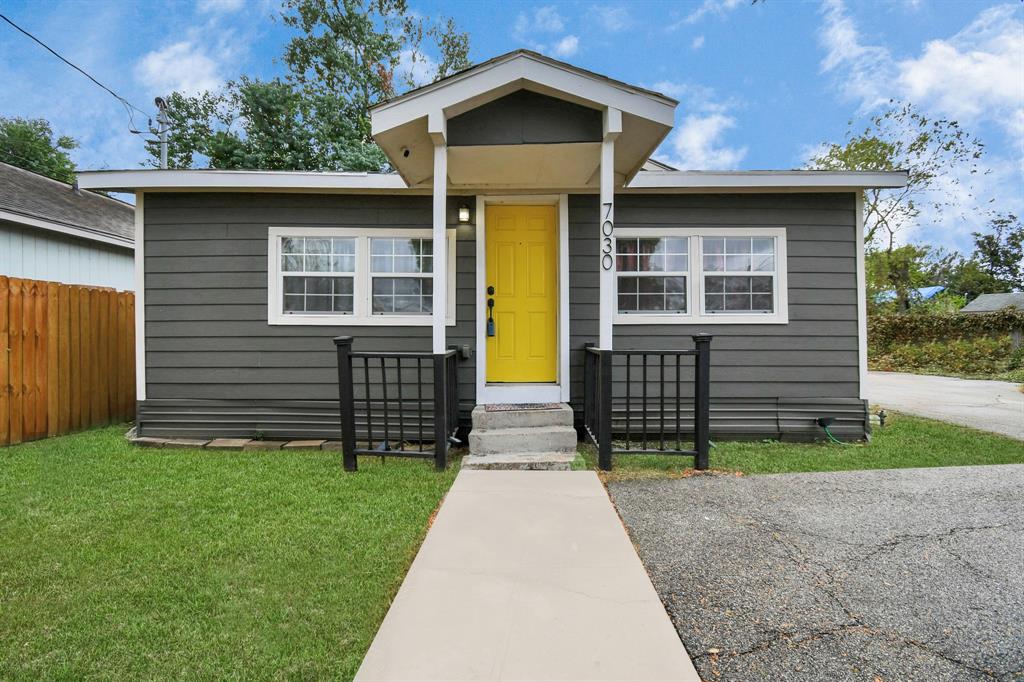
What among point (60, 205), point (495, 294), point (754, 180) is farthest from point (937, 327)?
point (60, 205)

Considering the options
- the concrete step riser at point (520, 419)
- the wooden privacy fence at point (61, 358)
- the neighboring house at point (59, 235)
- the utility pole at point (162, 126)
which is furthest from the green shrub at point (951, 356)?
the utility pole at point (162, 126)

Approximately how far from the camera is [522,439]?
3805 mm

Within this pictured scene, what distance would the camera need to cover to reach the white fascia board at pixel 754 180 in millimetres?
4348

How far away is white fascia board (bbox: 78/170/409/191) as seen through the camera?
14.4ft

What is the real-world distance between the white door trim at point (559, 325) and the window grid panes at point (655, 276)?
0.57 metres

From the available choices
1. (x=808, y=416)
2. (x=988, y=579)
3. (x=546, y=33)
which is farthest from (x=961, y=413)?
(x=546, y=33)

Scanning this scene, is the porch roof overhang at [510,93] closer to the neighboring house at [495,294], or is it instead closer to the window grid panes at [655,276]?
the neighboring house at [495,294]

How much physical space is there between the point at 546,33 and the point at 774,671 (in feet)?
63.1

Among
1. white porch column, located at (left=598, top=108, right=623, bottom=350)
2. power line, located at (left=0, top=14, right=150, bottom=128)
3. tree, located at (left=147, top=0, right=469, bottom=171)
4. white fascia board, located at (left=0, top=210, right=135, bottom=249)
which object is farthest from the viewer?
tree, located at (left=147, top=0, right=469, bottom=171)

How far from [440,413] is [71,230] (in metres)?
7.50

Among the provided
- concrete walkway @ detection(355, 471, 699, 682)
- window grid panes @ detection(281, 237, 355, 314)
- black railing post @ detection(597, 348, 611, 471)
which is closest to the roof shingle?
window grid panes @ detection(281, 237, 355, 314)

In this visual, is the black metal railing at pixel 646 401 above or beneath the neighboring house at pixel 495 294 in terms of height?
beneath

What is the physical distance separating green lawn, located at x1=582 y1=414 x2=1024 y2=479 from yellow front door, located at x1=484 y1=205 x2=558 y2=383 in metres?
→ 1.00

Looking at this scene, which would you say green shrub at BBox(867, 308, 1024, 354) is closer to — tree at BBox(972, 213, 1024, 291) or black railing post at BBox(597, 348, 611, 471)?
black railing post at BBox(597, 348, 611, 471)
